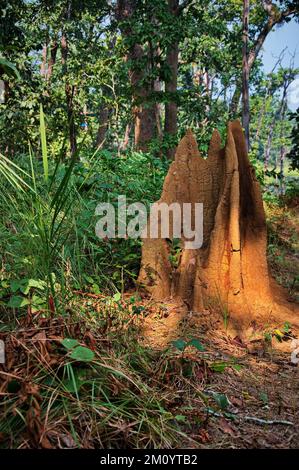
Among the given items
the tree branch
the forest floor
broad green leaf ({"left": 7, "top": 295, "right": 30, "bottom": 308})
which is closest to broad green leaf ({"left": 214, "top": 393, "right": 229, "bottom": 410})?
the forest floor

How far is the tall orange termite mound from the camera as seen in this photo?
10.9 ft

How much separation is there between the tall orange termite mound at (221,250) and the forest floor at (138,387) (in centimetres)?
33

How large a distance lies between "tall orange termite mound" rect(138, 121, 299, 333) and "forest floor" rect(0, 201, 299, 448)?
13.2 inches

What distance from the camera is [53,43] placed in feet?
37.5

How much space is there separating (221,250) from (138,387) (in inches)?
60.8

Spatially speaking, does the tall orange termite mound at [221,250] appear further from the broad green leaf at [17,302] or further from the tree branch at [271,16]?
the tree branch at [271,16]

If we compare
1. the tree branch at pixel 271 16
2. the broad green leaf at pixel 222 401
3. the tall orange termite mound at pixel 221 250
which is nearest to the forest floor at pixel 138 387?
the broad green leaf at pixel 222 401

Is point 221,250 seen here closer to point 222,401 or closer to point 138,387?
point 222,401

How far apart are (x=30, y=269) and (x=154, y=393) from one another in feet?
4.05

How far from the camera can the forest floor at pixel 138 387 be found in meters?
1.80

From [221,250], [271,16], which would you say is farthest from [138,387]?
[271,16]

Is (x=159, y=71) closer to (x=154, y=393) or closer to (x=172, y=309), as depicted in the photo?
(x=172, y=309)

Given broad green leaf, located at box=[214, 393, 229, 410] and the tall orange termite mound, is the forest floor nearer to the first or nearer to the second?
broad green leaf, located at box=[214, 393, 229, 410]
